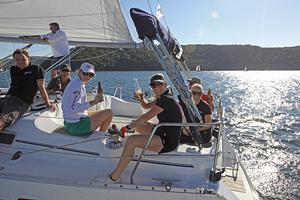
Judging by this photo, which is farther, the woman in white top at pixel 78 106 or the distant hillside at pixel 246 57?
the distant hillside at pixel 246 57

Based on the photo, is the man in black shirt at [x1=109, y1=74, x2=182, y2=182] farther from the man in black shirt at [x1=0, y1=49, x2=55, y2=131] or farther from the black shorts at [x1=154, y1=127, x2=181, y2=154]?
the man in black shirt at [x1=0, y1=49, x2=55, y2=131]

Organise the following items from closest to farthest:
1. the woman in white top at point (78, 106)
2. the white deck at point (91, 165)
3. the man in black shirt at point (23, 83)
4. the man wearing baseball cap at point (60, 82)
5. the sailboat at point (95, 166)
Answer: the sailboat at point (95, 166), the white deck at point (91, 165), the woman in white top at point (78, 106), the man in black shirt at point (23, 83), the man wearing baseball cap at point (60, 82)

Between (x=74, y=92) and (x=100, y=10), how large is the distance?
2209 millimetres

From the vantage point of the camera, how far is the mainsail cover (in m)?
6.10

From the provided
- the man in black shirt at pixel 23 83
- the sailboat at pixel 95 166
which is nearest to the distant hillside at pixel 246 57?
the man in black shirt at pixel 23 83

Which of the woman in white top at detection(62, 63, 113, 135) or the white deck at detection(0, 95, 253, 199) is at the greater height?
the woman in white top at detection(62, 63, 113, 135)

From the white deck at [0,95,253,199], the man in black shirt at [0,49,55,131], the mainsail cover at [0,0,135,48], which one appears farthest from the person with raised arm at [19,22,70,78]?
the white deck at [0,95,253,199]

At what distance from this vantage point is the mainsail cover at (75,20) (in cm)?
610

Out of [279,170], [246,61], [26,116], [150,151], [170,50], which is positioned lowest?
[279,170]

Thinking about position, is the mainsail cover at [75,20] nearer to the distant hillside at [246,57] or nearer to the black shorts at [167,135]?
the black shorts at [167,135]

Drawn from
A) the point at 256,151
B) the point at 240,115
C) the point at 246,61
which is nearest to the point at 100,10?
the point at 256,151

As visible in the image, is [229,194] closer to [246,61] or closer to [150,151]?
[150,151]

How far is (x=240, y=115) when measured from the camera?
18641 millimetres

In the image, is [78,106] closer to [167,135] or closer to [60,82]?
[167,135]
